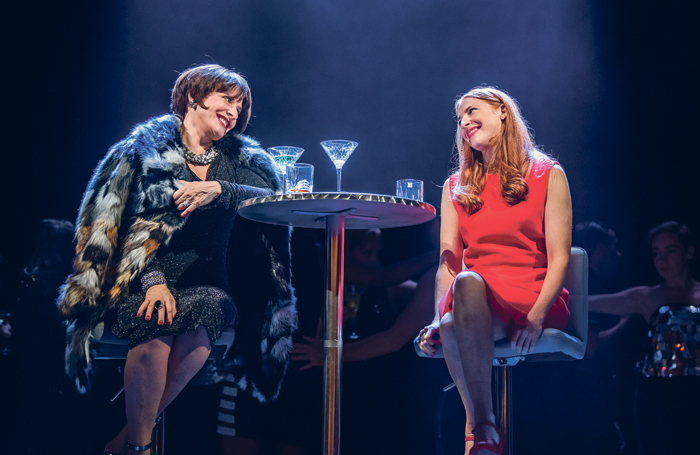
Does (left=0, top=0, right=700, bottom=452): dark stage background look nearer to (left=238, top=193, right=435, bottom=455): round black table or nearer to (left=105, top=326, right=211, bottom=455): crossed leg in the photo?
(left=238, top=193, right=435, bottom=455): round black table

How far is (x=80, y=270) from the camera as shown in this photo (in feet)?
6.31

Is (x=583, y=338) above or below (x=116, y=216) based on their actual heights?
below

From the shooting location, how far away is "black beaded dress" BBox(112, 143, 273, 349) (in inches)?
71.3

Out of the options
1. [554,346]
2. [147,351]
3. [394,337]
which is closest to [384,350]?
[394,337]

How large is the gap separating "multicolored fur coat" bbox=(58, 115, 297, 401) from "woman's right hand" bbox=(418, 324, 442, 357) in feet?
2.14

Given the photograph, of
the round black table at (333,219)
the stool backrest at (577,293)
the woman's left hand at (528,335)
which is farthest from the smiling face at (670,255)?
the round black table at (333,219)

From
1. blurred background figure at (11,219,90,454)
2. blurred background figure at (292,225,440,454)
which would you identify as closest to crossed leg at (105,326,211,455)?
blurred background figure at (292,225,440,454)

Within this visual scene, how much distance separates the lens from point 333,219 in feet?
5.84

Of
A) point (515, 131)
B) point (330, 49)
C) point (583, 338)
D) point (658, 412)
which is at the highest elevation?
point (330, 49)

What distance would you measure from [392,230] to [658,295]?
135 cm

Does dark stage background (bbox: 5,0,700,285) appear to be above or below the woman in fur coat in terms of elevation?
above

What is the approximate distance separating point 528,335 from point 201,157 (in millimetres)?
1463

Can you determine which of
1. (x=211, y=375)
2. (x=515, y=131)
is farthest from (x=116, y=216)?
(x=515, y=131)

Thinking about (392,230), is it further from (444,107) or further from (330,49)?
(330,49)
